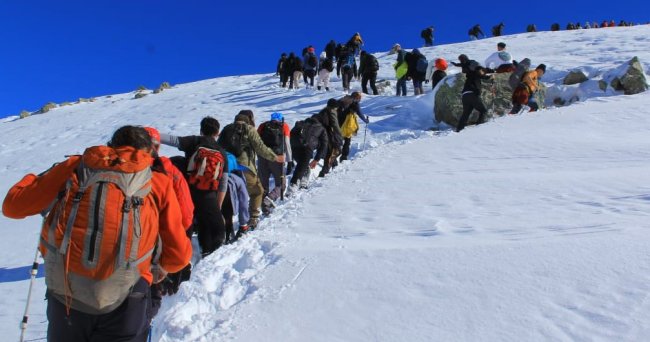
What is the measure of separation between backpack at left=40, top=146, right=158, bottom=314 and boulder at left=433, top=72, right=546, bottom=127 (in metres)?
10.6

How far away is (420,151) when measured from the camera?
9.15 m

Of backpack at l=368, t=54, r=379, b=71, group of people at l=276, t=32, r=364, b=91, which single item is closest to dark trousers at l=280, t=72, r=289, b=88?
group of people at l=276, t=32, r=364, b=91

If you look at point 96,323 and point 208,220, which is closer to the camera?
point 96,323

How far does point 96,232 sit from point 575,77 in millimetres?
14995

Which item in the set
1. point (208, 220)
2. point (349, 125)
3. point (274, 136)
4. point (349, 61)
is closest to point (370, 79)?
point (349, 61)

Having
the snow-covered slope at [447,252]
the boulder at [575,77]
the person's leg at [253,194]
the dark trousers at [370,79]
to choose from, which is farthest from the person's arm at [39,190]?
the boulder at [575,77]

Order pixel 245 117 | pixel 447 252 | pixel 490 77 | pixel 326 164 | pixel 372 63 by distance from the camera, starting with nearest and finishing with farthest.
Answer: pixel 447 252 < pixel 245 117 < pixel 326 164 < pixel 490 77 < pixel 372 63

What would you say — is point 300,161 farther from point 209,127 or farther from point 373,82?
point 373,82

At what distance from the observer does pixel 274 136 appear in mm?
7020

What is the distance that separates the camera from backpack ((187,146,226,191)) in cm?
470

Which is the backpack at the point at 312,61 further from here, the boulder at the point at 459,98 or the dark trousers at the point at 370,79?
the boulder at the point at 459,98

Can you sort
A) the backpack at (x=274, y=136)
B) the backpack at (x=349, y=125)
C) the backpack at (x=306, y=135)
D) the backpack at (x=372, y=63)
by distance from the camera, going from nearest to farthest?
the backpack at (x=274, y=136), the backpack at (x=306, y=135), the backpack at (x=349, y=125), the backpack at (x=372, y=63)

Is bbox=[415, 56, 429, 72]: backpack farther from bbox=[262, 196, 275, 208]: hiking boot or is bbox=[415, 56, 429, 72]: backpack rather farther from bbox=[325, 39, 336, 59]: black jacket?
bbox=[262, 196, 275, 208]: hiking boot

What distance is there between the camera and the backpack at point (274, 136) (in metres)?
7.03
